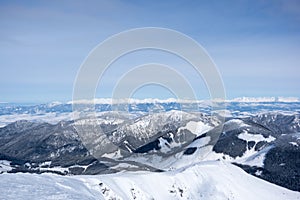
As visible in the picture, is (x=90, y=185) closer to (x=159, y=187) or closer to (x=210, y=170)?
(x=159, y=187)

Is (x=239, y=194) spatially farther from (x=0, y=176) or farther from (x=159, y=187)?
(x=0, y=176)

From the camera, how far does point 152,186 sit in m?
120

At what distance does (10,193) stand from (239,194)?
89.2 metres

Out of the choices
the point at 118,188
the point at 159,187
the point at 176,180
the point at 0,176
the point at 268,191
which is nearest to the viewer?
the point at 0,176

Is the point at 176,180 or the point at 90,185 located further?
the point at 176,180

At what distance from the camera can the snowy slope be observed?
7131 centimetres

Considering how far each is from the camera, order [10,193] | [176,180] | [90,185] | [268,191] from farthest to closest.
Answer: [268,191], [176,180], [90,185], [10,193]

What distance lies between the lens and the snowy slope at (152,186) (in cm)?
7131

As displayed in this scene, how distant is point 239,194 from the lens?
131000 millimetres

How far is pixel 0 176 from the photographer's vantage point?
7856 centimetres

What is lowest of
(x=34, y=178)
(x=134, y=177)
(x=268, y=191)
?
(x=268, y=191)

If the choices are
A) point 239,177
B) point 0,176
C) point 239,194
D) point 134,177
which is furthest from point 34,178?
point 239,177

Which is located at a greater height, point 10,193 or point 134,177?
point 10,193

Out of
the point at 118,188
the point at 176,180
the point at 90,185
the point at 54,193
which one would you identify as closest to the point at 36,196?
the point at 54,193
